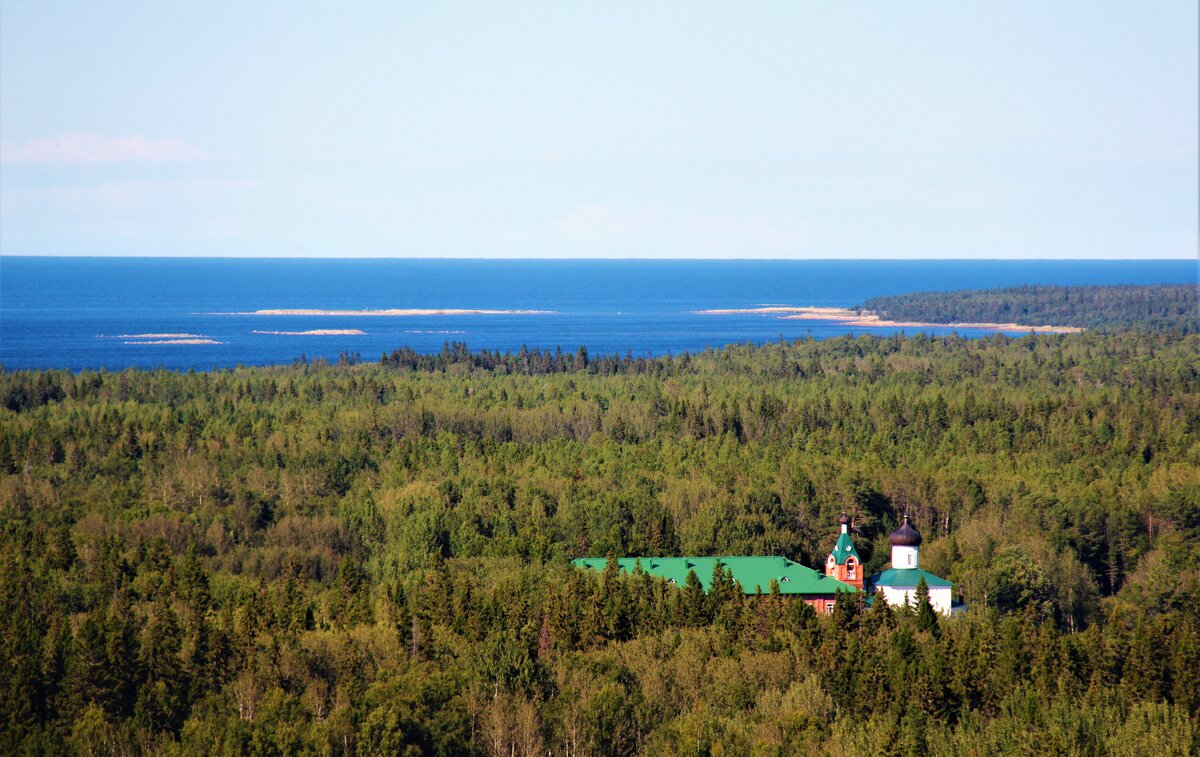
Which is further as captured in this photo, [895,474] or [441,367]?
[441,367]

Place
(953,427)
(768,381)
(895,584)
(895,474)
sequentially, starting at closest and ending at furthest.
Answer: (895,584), (895,474), (953,427), (768,381)

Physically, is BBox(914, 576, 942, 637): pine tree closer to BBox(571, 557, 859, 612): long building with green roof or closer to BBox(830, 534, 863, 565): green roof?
BBox(571, 557, 859, 612): long building with green roof

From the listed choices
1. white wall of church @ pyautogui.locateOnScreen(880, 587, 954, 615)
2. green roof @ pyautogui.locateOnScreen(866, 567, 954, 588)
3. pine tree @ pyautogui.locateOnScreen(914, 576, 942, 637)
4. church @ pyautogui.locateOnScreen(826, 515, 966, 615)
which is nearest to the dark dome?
church @ pyautogui.locateOnScreen(826, 515, 966, 615)

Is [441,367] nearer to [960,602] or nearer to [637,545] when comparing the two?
[637,545]

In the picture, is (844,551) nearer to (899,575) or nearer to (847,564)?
(847,564)

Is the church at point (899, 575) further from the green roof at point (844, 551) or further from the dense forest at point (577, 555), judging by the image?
the dense forest at point (577, 555)

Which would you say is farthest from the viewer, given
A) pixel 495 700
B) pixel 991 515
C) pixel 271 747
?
pixel 991 515

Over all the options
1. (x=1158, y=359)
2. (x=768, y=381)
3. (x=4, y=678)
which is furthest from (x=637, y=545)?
(x=1158, y=359)
